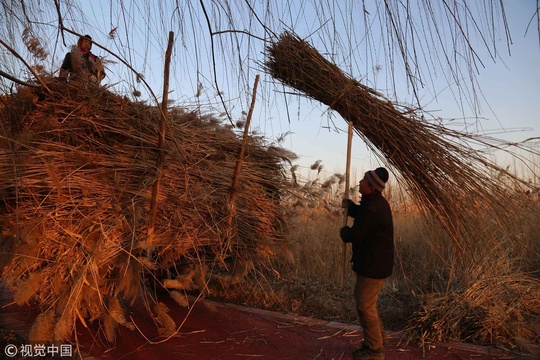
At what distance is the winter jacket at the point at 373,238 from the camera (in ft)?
11.6

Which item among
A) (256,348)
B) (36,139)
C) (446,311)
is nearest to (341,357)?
(256,348)

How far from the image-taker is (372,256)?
3547 millimetres

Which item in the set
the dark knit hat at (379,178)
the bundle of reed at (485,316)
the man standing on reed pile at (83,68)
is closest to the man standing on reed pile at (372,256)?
the dark knit hat at (379,178)

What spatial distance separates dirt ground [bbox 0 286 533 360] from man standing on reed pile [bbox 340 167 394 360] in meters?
0.28

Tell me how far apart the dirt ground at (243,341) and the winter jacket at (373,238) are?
2.46 ft

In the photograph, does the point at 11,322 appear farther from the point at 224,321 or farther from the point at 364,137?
the point at 364,137

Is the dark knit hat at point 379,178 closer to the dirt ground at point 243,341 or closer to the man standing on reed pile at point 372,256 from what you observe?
the man standing on reed pile at point 372,256

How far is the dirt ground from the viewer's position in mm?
3645

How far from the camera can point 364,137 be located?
145 inches

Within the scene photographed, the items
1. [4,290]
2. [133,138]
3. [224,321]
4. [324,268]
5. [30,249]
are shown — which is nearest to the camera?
[30,249]

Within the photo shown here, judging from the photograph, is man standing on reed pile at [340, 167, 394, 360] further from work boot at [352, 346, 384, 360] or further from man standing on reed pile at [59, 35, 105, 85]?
man standing on reed pile at [59, 35, 105, 85]

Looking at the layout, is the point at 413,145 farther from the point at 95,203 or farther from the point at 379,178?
the point at 95,203

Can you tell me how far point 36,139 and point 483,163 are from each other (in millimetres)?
3139

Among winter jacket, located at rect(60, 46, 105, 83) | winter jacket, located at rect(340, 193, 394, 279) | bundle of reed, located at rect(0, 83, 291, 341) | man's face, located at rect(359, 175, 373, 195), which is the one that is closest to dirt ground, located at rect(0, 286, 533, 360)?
bundle of reed, located at rect(0, 83, 291, 341)
